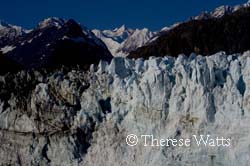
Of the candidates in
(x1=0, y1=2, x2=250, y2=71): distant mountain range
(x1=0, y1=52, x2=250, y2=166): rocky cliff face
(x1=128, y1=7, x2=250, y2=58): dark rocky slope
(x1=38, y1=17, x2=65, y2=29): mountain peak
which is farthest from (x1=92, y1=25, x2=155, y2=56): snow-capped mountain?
(x1=0, y1=52, x2=250, y2=166): rocky cliff face

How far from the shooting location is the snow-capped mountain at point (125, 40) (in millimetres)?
113656

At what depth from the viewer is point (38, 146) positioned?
25.7 meters

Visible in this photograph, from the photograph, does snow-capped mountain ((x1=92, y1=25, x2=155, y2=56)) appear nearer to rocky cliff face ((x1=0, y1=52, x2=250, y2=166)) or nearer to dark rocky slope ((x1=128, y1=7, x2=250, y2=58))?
dark rocky slope ((x1=128, y1=7, x2=250, y2=58))

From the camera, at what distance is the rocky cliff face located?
2061cm

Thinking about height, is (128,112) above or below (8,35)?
below

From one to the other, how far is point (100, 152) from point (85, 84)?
3158mm

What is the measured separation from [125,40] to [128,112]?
10191 centimetres

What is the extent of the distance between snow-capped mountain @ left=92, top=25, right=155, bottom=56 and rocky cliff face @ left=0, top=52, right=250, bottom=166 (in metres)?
76.5

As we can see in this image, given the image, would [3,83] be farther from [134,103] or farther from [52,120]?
[134,103]

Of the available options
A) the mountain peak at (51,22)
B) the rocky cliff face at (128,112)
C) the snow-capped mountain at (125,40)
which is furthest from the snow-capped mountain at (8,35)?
the rocky cliff face at (128,112)

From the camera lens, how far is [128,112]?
23.0 metres

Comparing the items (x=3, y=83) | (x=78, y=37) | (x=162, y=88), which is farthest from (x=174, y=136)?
(x=78, y=37)

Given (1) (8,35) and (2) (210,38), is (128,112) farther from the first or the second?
(1) (8,35)

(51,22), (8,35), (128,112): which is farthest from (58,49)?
(8,35)
